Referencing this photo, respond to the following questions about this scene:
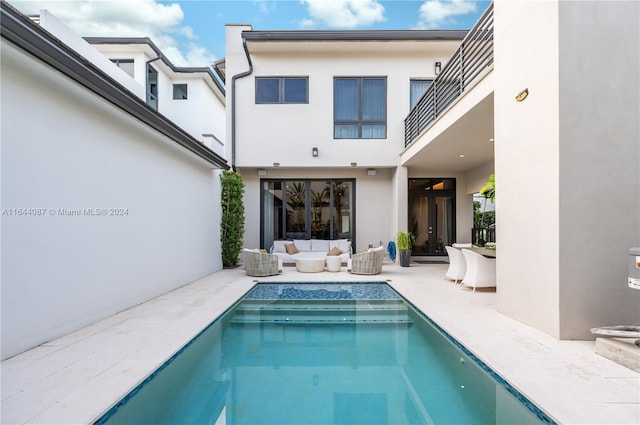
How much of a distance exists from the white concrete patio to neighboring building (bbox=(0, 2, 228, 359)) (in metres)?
0.46

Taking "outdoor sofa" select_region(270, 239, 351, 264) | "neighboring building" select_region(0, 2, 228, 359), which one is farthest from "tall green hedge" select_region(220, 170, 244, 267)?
"neighboring building" select_region(0, 2, 228, 359)

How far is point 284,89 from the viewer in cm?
A: 1034

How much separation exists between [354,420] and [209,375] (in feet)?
5.03

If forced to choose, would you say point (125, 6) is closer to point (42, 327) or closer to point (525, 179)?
point (42, 327)

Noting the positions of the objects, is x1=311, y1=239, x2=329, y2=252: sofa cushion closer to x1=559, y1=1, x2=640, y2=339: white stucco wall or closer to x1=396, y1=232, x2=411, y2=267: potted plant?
x1=396, y1=232, x2=411, y2=267: potted plant

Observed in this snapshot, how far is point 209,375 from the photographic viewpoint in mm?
3037

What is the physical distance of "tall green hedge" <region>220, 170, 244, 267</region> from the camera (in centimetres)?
909

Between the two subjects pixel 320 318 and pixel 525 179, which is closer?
pixel 525 179

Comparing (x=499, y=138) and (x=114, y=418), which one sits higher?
(x=499, y=138)

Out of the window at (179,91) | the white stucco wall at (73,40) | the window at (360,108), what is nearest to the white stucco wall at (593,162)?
the window at (360,108)

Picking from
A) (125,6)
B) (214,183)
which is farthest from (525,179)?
(125,6)

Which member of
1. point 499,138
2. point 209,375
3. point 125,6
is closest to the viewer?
point 209,375

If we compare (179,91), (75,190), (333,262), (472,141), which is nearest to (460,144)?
(472,141)

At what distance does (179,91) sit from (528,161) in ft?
45.3
